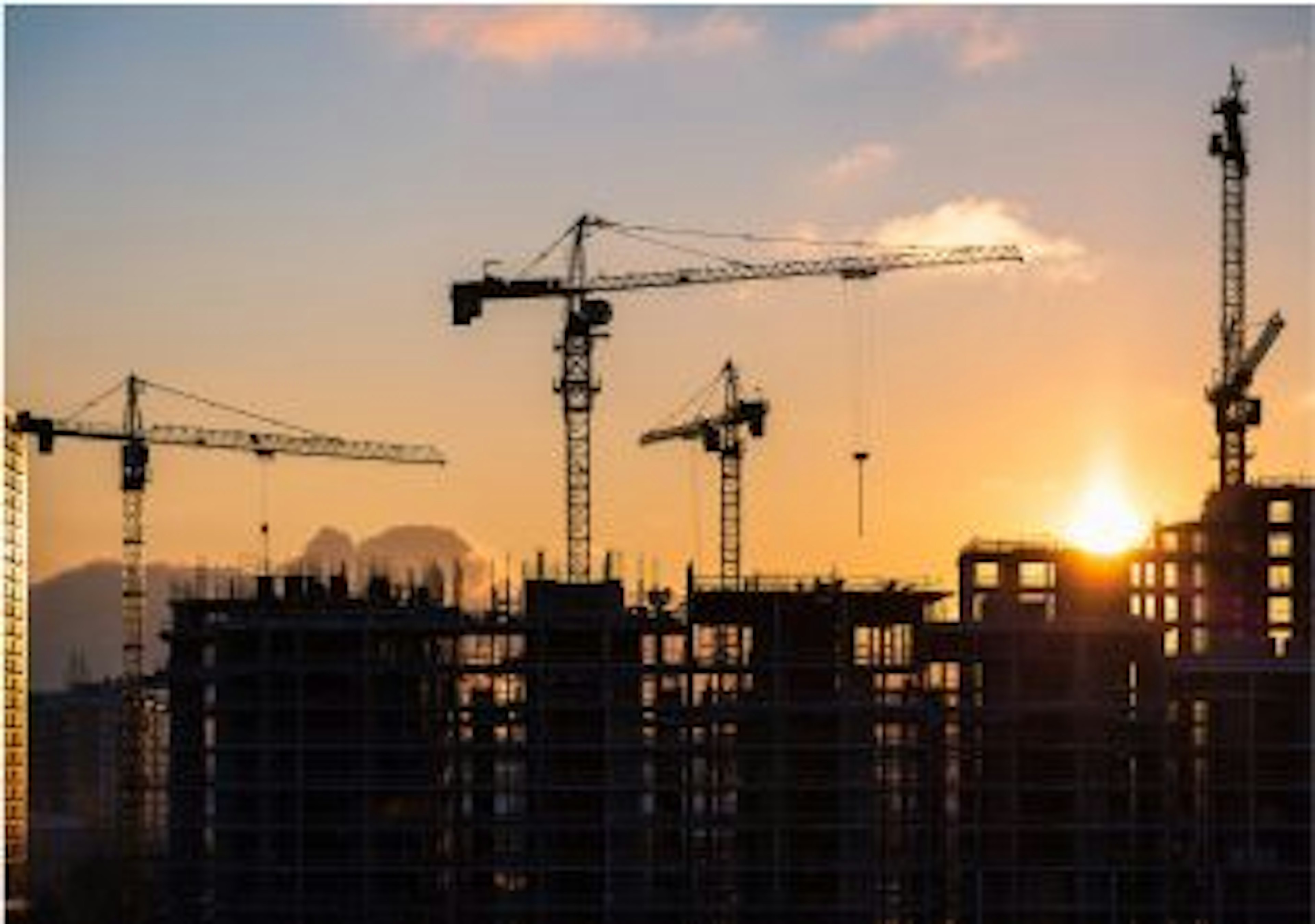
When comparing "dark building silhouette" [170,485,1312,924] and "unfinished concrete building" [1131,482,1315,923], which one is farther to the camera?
"unfinished concrete building" [1131,482,1315,923]

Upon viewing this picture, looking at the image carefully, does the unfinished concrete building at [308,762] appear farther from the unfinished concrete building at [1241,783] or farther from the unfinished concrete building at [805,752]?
the unfinished concrete building at [1241,783]


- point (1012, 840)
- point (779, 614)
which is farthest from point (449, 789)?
point (1012, 840)

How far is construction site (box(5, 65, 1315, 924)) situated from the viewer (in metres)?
86.7

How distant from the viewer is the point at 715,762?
8988 centimetres

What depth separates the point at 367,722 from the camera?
286 feet

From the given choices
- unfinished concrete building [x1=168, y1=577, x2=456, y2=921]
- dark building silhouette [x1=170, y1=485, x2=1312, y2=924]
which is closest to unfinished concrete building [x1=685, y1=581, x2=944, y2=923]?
dark building silhouette [x1=170, y1=485, x2=1312, y2=924]

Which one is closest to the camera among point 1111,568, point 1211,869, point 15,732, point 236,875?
point 236,875

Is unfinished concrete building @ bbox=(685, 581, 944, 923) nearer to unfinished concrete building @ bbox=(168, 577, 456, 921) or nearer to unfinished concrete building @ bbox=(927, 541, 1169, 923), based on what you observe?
unfinished concrete building @ bbox=(927, 541, 1169, 923)

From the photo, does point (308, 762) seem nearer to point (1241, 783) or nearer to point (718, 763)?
point (718, 763)

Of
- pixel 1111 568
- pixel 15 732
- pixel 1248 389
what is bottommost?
pixel 15 732

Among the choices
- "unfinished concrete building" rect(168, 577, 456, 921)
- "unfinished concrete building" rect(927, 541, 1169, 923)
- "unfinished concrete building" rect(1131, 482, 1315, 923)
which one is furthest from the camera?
"unfinished concrete building" rect(1131, 482, 1315, 923)

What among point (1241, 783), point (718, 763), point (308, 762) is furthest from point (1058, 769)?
point (308, 762)

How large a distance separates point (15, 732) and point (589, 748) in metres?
93.1

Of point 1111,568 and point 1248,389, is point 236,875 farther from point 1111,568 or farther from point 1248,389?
point 1248,389
